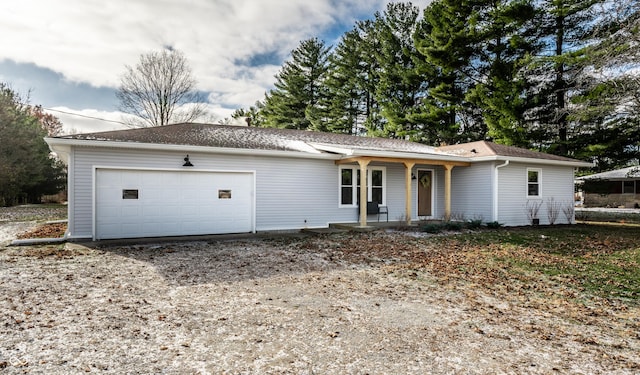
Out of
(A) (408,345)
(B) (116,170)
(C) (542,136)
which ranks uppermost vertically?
(C) (542,136)

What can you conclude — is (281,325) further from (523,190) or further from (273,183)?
(523,190)

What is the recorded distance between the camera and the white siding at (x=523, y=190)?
13.8 meters

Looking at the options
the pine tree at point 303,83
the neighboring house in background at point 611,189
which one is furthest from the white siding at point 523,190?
the pine tree at point 303,83

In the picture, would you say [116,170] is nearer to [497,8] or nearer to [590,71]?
[590,71]

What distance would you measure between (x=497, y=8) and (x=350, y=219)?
16434 millimetres

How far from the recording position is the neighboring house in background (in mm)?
26922

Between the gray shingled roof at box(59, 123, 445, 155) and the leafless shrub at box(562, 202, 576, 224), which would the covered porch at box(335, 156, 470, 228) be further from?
the leafless shrub at box(562, 202, 576, 224)

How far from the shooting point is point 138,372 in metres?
2.93

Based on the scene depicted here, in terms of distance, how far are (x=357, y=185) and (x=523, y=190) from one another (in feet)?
21.7

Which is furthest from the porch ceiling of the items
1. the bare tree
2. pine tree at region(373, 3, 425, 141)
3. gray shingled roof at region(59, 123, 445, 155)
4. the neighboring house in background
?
the bare tree

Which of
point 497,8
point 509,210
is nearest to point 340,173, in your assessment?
point 509,210

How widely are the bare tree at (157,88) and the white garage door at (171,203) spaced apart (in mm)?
20568

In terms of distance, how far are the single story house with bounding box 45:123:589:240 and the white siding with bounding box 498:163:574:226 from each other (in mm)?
41

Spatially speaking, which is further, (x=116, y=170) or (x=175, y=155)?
(x=175, y=155)
